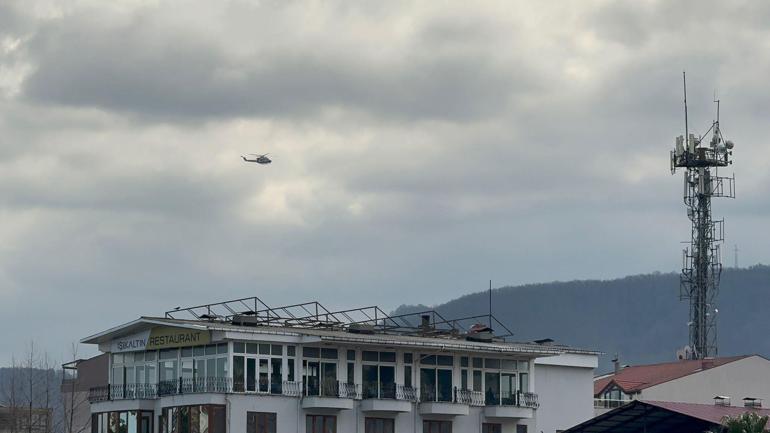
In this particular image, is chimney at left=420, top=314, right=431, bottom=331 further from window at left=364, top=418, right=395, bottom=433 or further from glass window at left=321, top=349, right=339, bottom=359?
glass window at left=321, top=349, right=339, bottom=359

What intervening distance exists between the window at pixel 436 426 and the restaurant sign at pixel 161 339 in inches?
593

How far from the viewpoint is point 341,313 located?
4011 inches

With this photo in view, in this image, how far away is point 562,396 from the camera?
111750 millimetres

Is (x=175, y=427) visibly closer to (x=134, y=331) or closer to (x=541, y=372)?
(x=134, y=331)

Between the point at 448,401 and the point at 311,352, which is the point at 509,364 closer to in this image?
the point at 448,401

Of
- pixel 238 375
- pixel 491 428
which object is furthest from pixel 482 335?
pixel 238 375

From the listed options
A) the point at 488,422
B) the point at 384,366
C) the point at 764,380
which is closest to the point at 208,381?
the point at 384,366

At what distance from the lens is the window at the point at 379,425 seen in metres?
96.1

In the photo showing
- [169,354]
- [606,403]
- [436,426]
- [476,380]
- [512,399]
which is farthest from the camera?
[606,403]

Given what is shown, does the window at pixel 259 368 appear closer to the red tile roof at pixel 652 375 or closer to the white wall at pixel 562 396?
the white wall at pixel 562 396

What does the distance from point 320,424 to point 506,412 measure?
13208 millimetres

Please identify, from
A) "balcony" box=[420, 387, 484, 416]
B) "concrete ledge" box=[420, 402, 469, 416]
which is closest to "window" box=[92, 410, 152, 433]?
"concrete ledge" box=[420, 402, 469, 416]

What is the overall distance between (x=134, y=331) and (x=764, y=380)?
56.2 metres

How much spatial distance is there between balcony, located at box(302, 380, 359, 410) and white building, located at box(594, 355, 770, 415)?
115 feet
